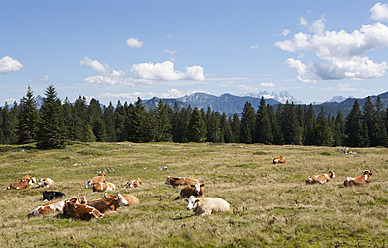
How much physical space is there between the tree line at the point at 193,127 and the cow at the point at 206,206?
146 feet

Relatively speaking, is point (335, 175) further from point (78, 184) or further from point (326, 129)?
point (326, 129)

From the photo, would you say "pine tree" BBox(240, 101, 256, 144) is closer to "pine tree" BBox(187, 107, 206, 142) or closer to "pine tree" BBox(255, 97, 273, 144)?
"pine tree" BBox(255, 97, 273, 144)

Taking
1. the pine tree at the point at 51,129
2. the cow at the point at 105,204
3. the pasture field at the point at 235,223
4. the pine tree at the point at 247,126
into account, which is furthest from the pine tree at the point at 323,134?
the cow at the point at 105,204

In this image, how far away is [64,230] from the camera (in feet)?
29.0

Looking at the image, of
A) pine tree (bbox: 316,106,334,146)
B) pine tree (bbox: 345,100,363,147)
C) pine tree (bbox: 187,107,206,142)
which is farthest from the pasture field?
pine tree (bbox: 316,106,334,146)

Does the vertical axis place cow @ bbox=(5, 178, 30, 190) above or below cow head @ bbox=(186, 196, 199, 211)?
below

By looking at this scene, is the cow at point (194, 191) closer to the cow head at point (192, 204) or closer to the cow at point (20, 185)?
the cow head at point (192, 204)

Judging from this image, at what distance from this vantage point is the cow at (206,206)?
1048 cm

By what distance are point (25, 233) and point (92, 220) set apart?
2396mm

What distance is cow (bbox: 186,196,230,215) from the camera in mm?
10484

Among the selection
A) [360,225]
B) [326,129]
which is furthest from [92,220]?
[326,129]

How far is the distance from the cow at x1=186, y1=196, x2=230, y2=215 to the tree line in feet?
146

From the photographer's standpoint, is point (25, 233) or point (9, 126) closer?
point (25, 233)

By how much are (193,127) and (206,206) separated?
76.0 metres
